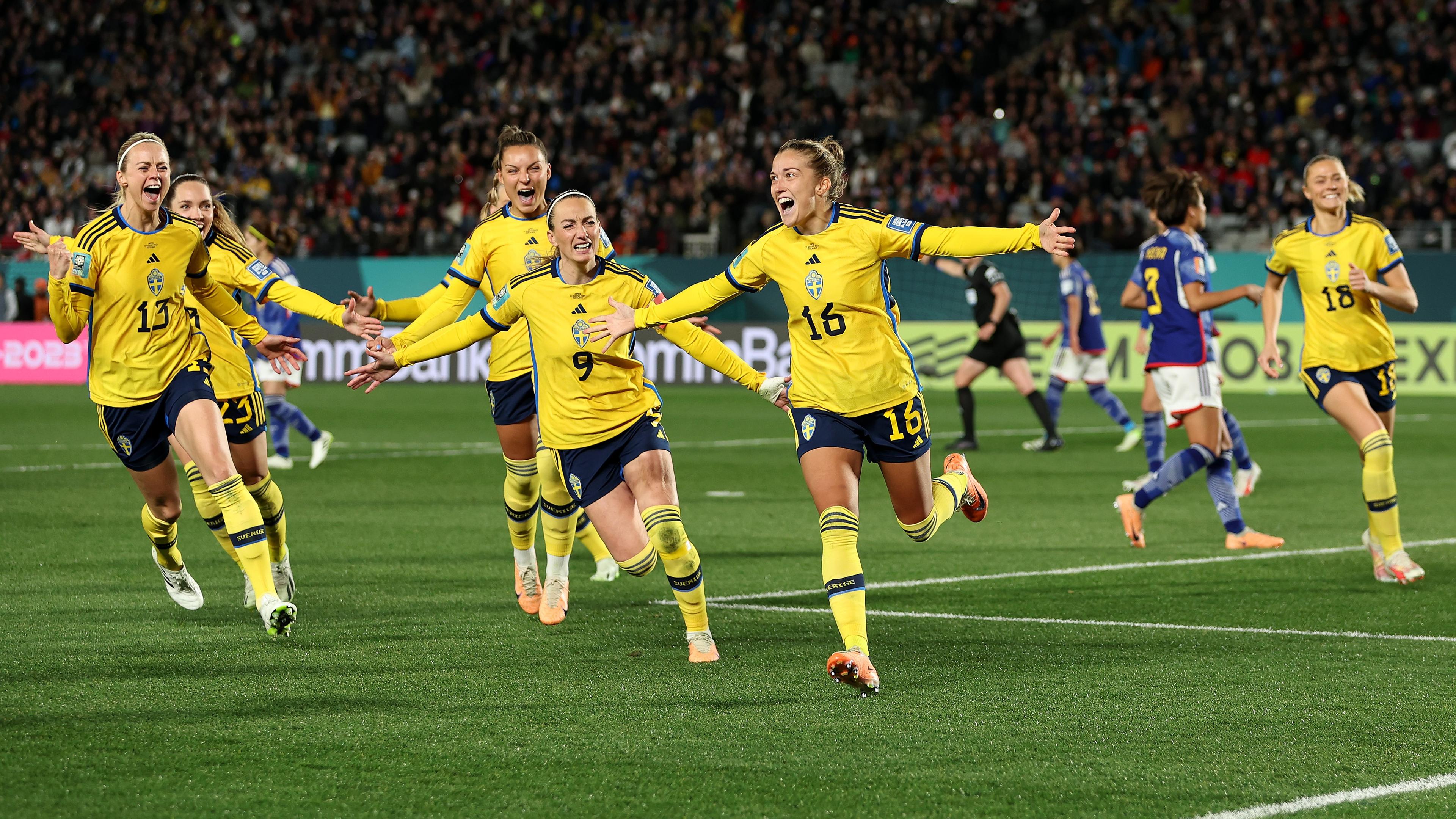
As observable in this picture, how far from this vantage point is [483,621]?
7.78 meters

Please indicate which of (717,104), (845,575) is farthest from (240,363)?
(717,104)

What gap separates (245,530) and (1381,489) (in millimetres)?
5712

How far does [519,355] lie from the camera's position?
27.6ft

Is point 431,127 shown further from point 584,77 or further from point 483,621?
point 483,621

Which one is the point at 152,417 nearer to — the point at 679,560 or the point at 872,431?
the point at 679,560

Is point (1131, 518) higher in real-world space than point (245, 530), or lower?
lower

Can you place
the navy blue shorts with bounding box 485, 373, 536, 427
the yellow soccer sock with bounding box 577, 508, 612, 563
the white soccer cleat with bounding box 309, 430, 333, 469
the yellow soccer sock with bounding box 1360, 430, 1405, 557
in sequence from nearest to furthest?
the navy blue shorts with bounding box 485, 373, 536, 427 < the yellow soccer sock with bounding box 1360, 430, 1405, 557 < the yellow soccer sock with bounding box 577, 508, 612, 563 < the white soccer cleat with bounding box 309, 430, 333, 469

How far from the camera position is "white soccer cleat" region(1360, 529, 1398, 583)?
29.3 feet

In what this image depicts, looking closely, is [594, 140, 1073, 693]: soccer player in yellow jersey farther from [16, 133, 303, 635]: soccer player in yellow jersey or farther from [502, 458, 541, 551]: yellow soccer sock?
[502, 458, 541, 551]: yellow soccer sock

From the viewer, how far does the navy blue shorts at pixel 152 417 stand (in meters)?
7.40

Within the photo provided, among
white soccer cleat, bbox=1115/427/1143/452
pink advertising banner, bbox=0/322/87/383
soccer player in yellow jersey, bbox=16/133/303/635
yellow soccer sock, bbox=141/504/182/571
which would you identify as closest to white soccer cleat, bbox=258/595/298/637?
soccer player in yellow jersey, bbox=16/133/303/635

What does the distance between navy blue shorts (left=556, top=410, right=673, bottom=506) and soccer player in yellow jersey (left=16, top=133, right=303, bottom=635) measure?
4.43 feet

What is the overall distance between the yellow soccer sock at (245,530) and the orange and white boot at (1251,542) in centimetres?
587

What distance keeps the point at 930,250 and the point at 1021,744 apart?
193cm
